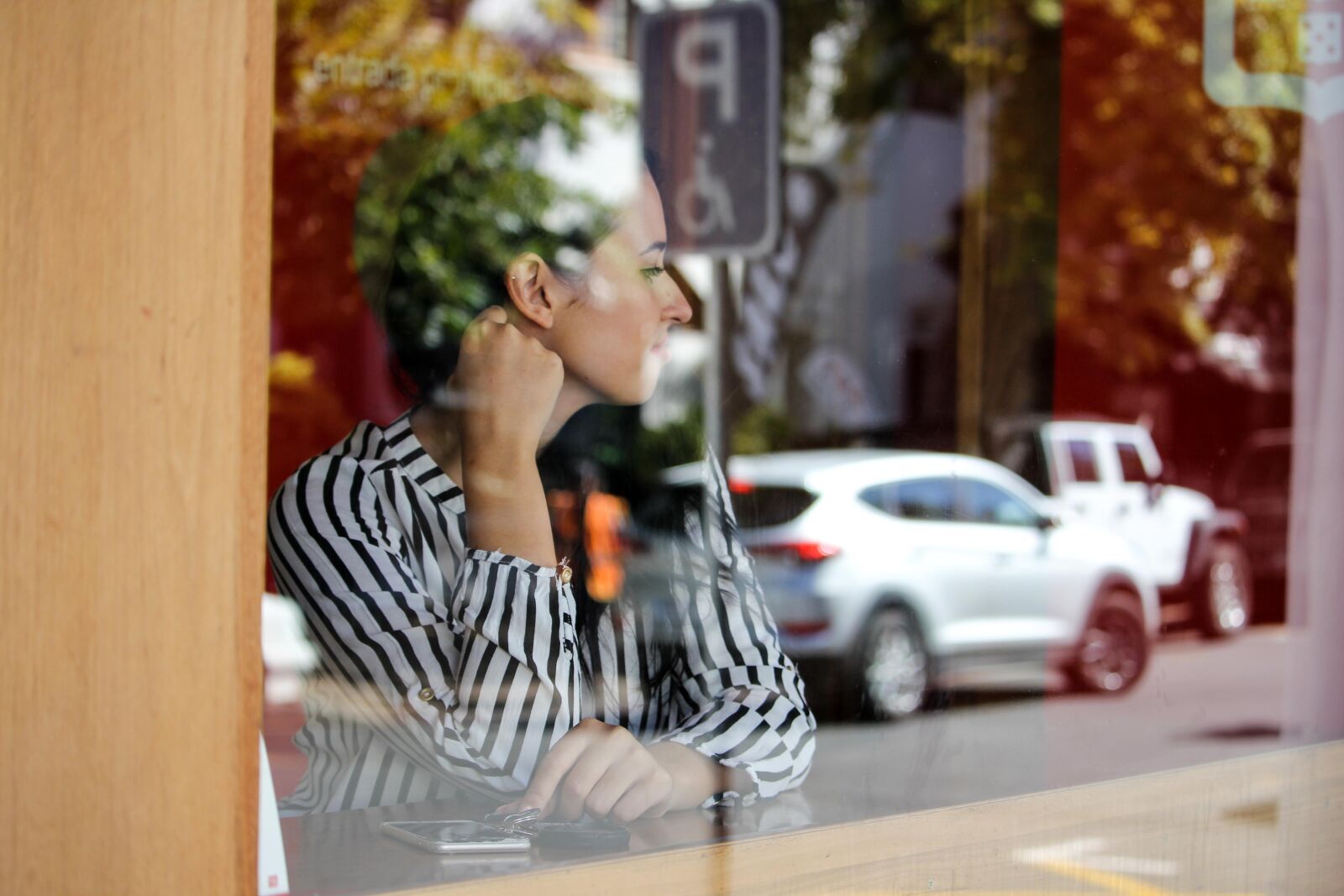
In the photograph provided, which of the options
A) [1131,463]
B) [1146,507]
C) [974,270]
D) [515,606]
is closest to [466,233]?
[515,606]

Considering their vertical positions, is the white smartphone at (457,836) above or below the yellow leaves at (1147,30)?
below

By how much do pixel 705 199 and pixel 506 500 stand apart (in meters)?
0.78

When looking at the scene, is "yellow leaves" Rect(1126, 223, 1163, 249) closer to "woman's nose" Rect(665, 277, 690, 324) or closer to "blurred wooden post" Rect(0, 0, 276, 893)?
"woman's nose" Rect(665, 277, 690, 324)

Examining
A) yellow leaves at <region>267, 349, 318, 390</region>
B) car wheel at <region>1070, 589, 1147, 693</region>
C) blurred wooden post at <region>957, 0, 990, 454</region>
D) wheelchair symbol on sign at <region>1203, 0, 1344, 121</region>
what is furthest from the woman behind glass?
car wheel at <region>1070, 589, 1147, 693</region>

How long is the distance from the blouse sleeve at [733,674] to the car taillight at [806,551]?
195 cm

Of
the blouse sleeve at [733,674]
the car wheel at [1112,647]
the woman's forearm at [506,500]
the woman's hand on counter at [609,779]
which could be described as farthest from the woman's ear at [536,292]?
the car wheel at [1112,647]

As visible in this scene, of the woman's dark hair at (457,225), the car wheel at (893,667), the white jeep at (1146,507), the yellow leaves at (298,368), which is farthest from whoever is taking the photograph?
the white jeep at (1146,507)

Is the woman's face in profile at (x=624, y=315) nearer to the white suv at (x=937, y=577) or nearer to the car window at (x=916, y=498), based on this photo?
the white suv at (x=937, y=577)

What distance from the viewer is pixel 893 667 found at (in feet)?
13.9

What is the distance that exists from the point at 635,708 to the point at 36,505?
93 cm

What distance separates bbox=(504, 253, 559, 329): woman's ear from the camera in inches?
73.9

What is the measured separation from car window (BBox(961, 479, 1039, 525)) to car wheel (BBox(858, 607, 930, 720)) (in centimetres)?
50

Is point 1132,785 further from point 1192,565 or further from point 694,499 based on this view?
point 1192,565

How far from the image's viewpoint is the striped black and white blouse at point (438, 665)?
174 centimetres
